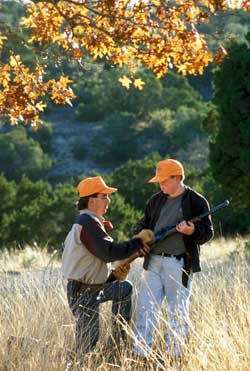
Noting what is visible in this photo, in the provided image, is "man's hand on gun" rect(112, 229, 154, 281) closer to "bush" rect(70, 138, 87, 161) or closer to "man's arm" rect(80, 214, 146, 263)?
"man's arm" rect(80, 214, 146, 263)

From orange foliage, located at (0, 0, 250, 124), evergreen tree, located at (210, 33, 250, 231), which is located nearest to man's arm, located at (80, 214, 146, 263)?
orange foliage, located at (0, 0, 250, 124)

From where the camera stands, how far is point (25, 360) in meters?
7.04

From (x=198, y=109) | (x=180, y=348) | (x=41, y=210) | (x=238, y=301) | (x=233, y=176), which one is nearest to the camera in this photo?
(x=180, y=348)

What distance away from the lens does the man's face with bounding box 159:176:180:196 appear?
24.1ft

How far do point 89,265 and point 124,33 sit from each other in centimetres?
194

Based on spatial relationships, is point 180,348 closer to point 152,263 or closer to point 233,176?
point 152,263

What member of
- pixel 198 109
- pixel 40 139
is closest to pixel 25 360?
pixel 198 109

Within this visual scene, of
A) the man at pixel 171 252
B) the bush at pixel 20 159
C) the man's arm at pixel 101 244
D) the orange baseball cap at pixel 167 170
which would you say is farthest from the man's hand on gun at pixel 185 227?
the bush at pixel 20 159

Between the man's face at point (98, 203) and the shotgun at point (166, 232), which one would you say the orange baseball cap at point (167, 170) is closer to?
the shotgun at point (166, 232)

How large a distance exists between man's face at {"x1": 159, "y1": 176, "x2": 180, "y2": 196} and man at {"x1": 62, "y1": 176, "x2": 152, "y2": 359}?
460mm

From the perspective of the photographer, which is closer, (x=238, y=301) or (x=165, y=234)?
(x=165, y=234)

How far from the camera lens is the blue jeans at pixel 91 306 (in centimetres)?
699

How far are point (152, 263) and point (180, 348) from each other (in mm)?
909

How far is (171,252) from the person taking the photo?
7.31 meters
